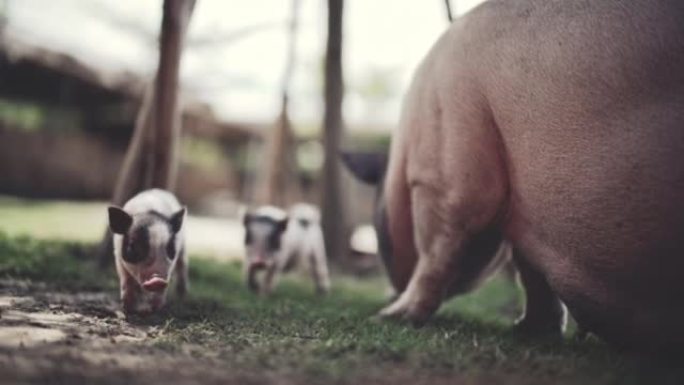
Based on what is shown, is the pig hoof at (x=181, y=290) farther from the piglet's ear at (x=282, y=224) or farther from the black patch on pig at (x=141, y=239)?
the piglet's ear at (x=282, y=224)

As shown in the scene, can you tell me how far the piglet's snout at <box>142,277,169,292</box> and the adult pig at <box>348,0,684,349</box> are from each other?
1.42m

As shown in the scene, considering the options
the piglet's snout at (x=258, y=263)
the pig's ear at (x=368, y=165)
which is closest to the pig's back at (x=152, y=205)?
the piglet's snout at (x=258, y=263)

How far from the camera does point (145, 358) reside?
2668mm

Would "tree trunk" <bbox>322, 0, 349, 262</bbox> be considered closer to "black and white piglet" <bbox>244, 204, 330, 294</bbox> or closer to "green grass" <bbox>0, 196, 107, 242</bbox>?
"black and white piglet" <bbox>244, 204, 330, 294</bbox>

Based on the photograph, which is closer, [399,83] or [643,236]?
[643,236]

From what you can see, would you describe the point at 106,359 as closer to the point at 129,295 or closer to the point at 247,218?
the point at 129,295

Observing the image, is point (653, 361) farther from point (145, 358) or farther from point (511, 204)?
point (145, 358)

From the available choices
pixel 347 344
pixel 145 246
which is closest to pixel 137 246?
pixel 145 246

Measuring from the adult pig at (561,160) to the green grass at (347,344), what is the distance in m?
0.31

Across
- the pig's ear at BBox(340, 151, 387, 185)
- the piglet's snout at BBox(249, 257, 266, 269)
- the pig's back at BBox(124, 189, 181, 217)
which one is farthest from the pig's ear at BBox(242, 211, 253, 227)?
the pig's back at BBox(124, 189, 181, 217)

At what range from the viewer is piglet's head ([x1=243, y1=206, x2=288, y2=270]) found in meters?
6.47

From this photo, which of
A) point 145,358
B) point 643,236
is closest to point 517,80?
point 643,236

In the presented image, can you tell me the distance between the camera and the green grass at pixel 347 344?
2.60m

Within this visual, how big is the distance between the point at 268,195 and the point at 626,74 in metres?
7.19
